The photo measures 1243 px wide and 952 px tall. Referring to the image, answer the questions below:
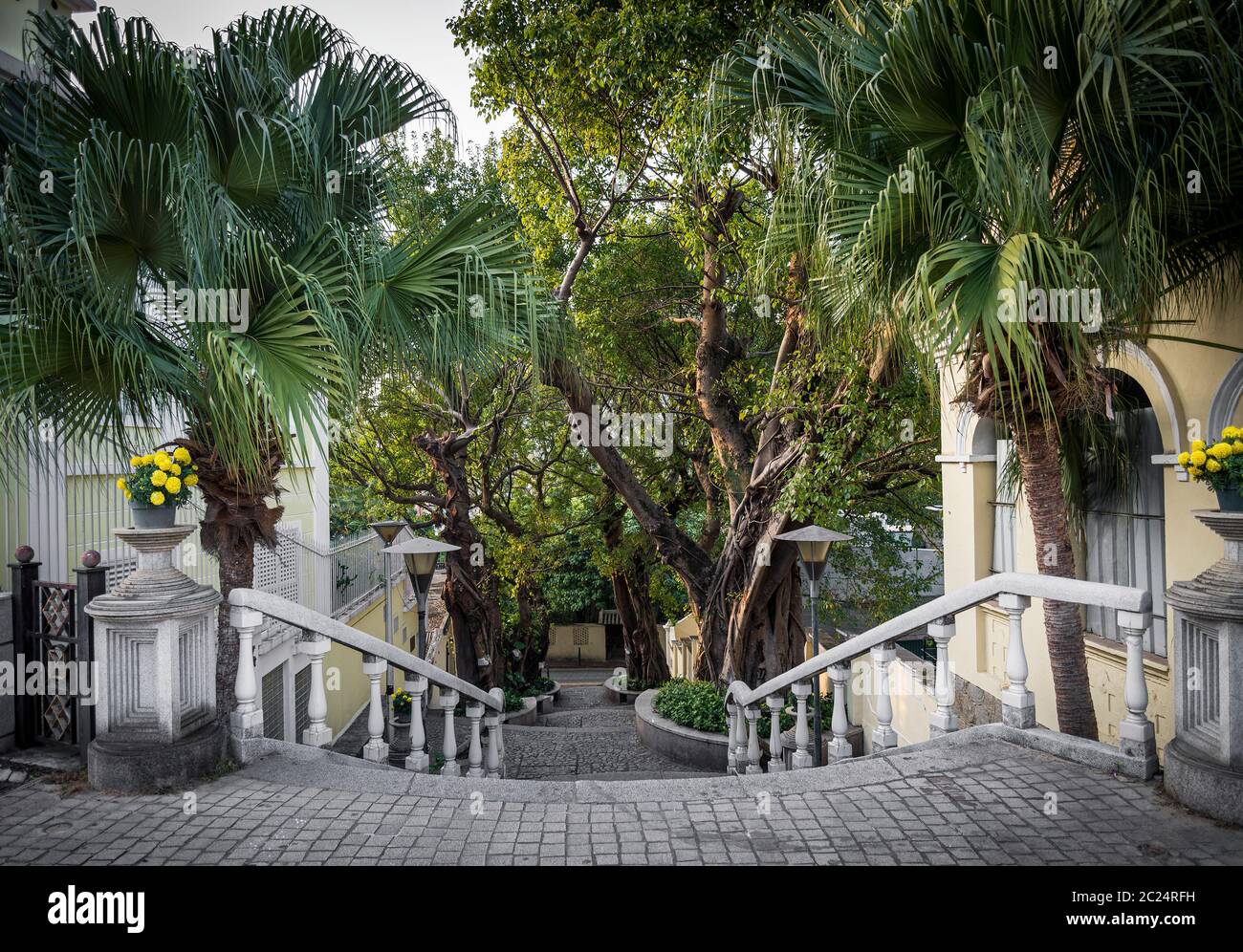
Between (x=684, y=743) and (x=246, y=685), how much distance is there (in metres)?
8.18

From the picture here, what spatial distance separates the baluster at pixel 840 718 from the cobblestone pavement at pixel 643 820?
1102 millimetres

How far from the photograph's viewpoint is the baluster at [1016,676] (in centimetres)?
497

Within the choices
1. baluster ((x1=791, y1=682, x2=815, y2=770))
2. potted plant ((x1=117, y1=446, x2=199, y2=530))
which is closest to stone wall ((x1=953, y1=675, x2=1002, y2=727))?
baluster ((x1=791, y1=682, x2=815, y2=770))

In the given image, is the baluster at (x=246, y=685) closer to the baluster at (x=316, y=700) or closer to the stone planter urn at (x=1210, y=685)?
the baluster at (x=316, y=700)

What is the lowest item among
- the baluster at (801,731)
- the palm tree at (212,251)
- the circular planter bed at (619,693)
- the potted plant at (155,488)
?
the circular planter bed at (619,693)

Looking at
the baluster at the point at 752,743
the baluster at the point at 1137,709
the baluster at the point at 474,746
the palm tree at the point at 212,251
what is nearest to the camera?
the baluster at the point at 1137,709

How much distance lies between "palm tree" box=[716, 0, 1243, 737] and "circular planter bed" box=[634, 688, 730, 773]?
261 inches

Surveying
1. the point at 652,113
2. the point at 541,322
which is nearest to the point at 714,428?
the point at 652,113

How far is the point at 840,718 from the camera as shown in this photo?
20.0 feet

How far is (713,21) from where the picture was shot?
8.78m

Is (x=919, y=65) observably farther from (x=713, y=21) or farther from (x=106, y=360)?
(x=106, y=360)

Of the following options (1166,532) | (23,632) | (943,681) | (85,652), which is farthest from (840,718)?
(23,632)

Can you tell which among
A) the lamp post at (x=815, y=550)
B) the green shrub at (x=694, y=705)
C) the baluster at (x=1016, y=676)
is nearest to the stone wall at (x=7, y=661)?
the baluster at (x=1016, y=676)

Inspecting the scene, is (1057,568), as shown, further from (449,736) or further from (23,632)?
(23,632)
